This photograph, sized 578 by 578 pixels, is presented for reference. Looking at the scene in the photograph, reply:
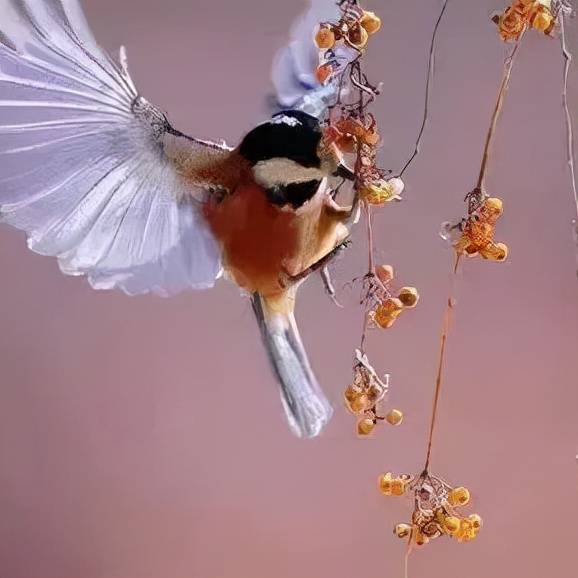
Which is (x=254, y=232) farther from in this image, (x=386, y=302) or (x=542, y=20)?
(x=542, y=20)

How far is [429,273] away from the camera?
862mm

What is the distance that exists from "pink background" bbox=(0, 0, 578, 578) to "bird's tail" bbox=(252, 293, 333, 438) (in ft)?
0.05

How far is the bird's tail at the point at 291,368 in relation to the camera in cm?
84

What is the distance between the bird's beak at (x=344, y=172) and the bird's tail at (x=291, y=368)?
22 centimetres

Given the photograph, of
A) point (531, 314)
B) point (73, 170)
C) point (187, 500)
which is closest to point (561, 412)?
point (531, 314)

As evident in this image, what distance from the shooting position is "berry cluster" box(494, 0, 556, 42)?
0.45m

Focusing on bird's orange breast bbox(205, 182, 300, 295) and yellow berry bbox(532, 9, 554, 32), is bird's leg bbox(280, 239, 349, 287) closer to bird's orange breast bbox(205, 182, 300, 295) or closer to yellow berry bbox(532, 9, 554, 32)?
bird's orange breast bbox(205, 182, 300, 295)

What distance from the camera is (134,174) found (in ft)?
2.30

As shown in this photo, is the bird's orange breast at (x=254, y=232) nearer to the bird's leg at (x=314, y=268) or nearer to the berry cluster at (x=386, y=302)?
the bird's leg at (x=314, y=268)

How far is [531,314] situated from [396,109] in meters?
0.27

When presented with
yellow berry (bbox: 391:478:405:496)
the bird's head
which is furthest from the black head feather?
yellow berry (bbox: 391:478:405:496)

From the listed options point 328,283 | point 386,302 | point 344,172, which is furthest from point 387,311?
point 328,283

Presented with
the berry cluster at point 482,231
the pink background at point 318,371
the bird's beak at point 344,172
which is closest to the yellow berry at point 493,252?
the berry cluster at point 482,231

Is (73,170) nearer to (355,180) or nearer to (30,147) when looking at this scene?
(30,147)
